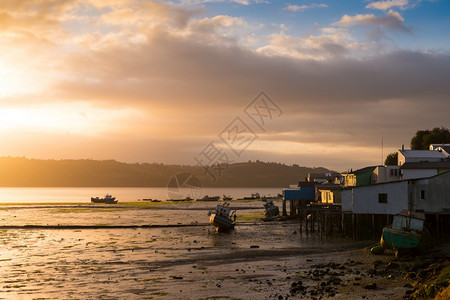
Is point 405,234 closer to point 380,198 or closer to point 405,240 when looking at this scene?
point 405,240

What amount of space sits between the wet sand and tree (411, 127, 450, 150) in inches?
3408

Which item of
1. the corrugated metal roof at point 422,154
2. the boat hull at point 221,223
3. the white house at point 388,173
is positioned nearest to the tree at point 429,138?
the corrugated metal roof at point 422,154

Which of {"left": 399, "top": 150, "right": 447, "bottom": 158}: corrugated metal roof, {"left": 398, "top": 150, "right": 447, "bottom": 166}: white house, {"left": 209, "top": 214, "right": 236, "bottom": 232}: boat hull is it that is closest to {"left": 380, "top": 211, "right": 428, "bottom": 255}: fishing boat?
{"left": 209, "top": 214, "right": 236, "bottom": 232}: boat hull

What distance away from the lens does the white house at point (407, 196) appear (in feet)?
176

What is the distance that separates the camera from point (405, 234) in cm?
3891

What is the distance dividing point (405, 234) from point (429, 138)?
107691 mm

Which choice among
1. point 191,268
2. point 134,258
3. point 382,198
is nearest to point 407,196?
point 382,198

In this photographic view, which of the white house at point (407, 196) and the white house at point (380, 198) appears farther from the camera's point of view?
the white house at point (380, 198)

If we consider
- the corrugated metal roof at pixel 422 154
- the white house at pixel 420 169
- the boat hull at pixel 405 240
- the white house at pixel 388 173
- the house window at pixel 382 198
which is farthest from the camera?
the corrugated metal roof at pixel 422 154

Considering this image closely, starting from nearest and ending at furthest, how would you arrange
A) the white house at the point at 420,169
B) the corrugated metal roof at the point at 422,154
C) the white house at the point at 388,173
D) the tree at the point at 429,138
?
the white house at the point at 420,169
the white house at the point at 388,173
the corrugated metal roof at the point at 422,154
the tree at the point at 429,138

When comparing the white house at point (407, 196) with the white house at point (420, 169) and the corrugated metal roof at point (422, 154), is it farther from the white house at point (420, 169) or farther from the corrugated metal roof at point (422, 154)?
the corrugated metal roof at point (422, 154)

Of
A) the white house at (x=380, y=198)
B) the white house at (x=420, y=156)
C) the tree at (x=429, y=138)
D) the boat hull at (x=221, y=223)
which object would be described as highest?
the tree at (x=429, y=138)

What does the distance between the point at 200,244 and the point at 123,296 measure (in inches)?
1054

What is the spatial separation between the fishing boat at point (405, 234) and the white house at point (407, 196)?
38.1ft
